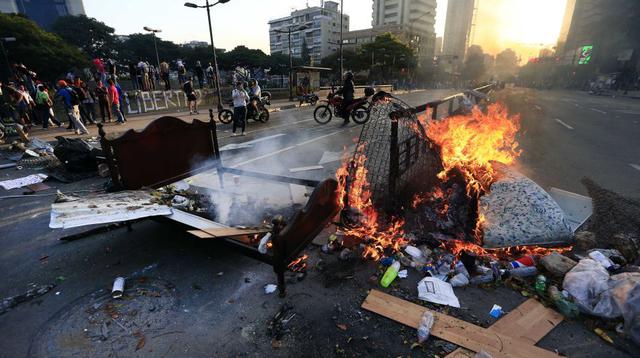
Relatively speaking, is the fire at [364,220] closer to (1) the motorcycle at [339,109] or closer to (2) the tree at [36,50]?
(1) the motorcycle at [339,109]

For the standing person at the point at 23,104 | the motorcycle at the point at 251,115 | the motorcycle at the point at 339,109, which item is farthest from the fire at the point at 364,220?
the standing person at the point at 23,104

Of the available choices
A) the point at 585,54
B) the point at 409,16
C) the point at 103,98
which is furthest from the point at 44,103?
the point at 409,16

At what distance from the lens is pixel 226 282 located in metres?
3.53

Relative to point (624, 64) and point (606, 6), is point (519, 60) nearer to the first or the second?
point (606, 6)

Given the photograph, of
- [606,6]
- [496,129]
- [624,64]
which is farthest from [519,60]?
[496,129]

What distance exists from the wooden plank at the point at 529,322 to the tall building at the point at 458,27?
14015 centimetres

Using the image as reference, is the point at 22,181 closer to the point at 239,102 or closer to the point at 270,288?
the point at 239,102

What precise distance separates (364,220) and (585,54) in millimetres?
79023

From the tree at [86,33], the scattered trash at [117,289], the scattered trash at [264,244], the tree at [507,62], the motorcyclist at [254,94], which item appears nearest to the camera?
the scattered trash at [117,289]

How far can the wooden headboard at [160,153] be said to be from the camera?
441 centimetres

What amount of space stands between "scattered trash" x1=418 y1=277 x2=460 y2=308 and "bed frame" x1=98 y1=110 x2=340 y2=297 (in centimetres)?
135

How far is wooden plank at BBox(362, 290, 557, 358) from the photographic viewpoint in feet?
8.55

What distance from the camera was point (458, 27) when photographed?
436 feet

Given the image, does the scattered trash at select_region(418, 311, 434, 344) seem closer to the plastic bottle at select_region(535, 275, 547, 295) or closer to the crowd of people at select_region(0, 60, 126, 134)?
the plastic bottle at select_region(535, 275, 547, 295)
